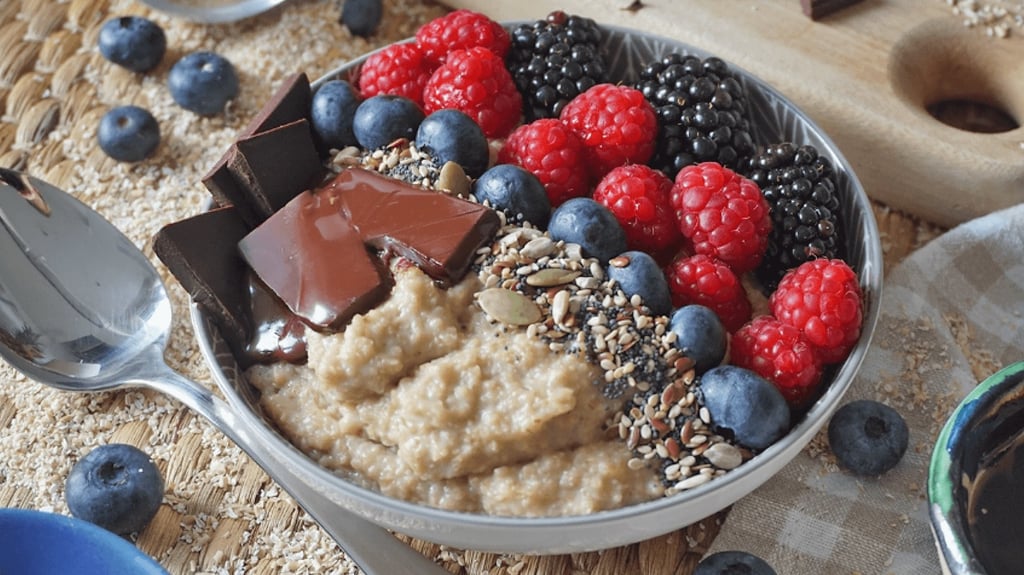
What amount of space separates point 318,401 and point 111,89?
1337 mm

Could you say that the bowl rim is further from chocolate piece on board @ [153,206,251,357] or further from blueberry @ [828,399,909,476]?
blueberry @ [828,399,909,476]

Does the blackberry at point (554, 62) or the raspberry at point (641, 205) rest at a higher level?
the blackberry at point (554, 62)

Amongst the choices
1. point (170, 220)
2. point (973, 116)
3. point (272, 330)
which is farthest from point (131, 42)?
point (973, 116)

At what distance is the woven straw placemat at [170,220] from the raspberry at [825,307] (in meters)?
0.41

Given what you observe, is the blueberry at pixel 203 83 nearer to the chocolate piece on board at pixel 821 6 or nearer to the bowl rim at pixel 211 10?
the bowl rim at pixel 211 10

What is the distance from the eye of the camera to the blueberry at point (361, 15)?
2.72 meters

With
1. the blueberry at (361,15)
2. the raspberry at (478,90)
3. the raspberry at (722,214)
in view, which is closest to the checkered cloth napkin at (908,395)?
the raspberry at (722,214)

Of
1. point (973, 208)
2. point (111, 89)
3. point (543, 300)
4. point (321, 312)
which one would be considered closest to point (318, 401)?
point (321, 312)

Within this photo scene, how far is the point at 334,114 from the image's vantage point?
2025 mm

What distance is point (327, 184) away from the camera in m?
1.92

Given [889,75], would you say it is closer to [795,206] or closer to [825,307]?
[795,206]

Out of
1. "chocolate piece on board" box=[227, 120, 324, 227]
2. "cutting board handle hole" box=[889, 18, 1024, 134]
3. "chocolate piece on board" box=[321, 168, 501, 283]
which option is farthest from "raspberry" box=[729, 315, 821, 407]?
"cutting board handle hole" box=[889, 18, 1024, 134]

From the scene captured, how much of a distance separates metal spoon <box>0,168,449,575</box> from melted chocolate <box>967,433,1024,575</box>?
1.29 meters

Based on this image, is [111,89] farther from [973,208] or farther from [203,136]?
[973,208]
